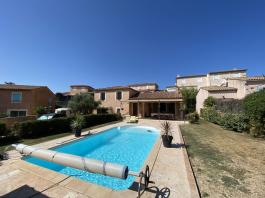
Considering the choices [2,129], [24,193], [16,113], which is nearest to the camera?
[24,193]

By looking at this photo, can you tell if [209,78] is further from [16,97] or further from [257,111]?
[16,97]

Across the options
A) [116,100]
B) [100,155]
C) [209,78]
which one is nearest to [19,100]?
[116,100]

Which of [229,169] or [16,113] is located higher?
[16,113]

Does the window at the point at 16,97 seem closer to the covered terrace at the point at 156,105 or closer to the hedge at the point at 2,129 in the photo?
the hedge at the point at 2,129

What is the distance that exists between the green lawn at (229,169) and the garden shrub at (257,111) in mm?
2321

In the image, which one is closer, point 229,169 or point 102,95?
point 229,169

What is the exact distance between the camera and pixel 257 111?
10.1 m

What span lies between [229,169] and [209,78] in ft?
164

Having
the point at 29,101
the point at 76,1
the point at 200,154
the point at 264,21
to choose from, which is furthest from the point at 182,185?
the point at 29,101

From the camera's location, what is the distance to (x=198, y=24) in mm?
17219

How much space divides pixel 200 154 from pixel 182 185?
3.38 metres

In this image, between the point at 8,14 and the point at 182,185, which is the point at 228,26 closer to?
the point at 182,185

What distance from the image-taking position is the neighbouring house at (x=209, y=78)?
150 ft

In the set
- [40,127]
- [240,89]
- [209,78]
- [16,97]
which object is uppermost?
[209,78]
